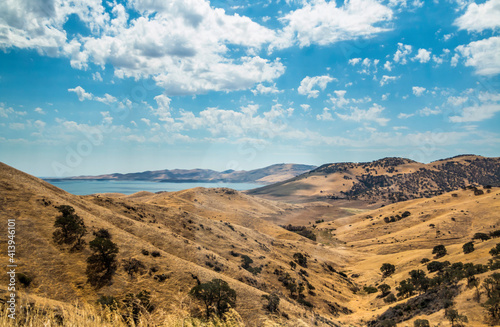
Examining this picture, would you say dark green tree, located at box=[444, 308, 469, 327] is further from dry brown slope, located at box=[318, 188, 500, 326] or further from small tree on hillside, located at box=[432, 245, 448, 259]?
small tree on hillside, located at box=[432, 245, 448, 259]

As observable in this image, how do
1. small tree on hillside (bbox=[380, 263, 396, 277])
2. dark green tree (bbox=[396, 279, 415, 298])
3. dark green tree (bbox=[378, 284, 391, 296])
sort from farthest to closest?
small tree on hillside (bbox=[380, 263, 396, 277])
dark green tree (bbox=[378, 284, 391, 296])
dark green tree (bbox=[396, 279, 415, 298])

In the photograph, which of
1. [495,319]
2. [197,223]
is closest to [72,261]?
[197,223]

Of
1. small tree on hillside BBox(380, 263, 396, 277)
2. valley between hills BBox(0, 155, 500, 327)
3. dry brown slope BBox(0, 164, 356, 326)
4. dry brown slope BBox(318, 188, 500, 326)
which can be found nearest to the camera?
valley between hills BBox(0, 155, 500, 327)

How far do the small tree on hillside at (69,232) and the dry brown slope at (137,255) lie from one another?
0.84 metres

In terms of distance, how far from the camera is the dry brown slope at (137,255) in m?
28.5

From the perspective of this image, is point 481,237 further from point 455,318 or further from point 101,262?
point 101,262

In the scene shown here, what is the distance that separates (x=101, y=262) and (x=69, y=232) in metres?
6.36

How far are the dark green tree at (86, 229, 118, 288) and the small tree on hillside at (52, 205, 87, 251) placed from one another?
1.88 meters

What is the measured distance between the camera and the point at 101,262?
3275cm

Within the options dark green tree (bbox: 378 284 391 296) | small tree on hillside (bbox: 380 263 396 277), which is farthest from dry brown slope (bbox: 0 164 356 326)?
small tree on hillside (bbox: 380 263 396 277)

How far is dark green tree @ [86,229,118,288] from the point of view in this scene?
1206 inches

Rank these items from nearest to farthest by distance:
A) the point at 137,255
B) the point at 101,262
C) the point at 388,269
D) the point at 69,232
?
the point at 101,262 → the point at 69,232 → the point at 137,255 → the point at 388,269

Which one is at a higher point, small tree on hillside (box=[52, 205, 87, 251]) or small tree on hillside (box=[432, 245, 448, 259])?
small tree on hillside (box=[52, 205, 87, 251])

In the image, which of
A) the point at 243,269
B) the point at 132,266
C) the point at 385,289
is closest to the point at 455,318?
the point at 385,289
